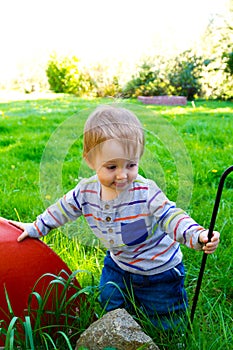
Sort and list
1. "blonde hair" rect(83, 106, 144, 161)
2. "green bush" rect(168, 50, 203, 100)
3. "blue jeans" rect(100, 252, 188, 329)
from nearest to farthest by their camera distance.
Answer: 1. "blonde hair" rect(83, 106, 144, 161)
2. "blue jeans" rect(100, 252, 188, 329)
3. "green bush" rect(168, 50, 203, 100)

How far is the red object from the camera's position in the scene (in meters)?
1.79

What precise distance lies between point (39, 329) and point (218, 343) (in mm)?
651

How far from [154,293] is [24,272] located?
1.95 feet

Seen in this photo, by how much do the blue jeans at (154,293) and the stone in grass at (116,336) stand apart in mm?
423

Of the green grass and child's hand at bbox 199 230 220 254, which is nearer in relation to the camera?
child's hand at bbox 199 230 220 254

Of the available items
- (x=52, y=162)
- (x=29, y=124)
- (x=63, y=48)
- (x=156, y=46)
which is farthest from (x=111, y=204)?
(x=63, y=48)

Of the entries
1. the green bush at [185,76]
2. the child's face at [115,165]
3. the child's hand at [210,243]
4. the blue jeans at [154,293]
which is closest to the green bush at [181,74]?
the green bush at [185,76]

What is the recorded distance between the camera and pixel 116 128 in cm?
163

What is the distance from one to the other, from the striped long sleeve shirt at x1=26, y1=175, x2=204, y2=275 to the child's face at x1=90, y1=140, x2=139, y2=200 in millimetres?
101

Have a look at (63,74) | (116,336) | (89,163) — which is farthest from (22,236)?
(63,74)

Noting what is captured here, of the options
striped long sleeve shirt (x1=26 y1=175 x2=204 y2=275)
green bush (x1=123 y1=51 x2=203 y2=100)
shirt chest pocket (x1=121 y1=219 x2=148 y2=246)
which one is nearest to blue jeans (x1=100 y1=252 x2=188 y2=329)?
striped long sleeve shirt (x1=26 y1=175 x2=204 y2=275)

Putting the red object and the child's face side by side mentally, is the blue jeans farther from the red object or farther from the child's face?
the child's face

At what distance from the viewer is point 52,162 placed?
186cm

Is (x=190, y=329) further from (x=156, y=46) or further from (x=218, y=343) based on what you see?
(x=156, y=46)
